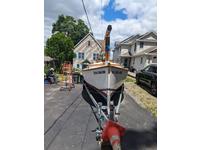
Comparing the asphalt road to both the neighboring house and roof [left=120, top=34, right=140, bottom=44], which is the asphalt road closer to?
the neighboring house

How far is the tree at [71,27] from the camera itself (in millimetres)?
43906

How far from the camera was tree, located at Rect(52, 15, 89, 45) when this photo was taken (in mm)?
43906

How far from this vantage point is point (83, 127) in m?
4.32

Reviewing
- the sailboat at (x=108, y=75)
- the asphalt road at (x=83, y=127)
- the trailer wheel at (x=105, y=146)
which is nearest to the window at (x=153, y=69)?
the asphalt road at (x=83, y=127)

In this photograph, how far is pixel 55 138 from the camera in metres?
3.69

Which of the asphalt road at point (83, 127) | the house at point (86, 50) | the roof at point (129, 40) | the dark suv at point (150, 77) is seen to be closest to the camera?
the asphalt road at point (83, 127)

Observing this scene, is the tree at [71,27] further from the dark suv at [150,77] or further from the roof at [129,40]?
the dark suv at [150,77]

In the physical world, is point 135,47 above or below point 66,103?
above
